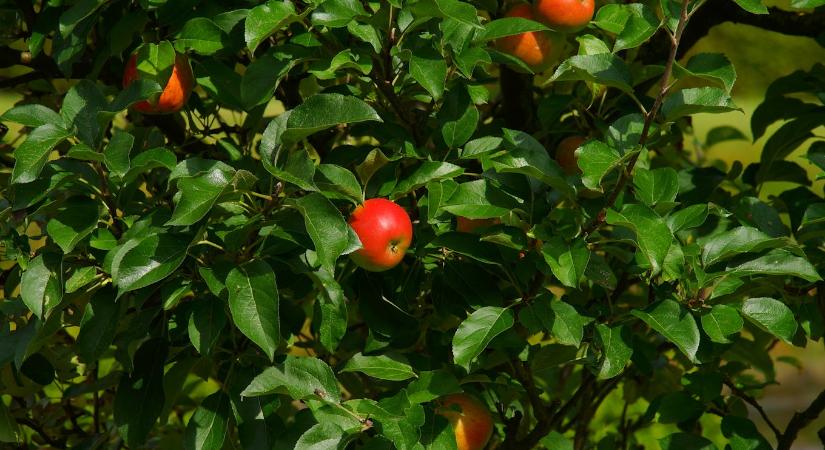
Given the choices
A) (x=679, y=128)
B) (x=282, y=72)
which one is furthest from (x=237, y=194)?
(x=679, y=128)

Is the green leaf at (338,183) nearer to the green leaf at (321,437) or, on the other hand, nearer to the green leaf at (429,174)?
the green leaf at (429,174)

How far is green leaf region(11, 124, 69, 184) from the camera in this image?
4.13 feet

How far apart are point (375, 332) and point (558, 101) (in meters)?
0.50

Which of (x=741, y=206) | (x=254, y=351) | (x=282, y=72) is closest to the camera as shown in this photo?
(x=282, y=72)

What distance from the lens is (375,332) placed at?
1538mm

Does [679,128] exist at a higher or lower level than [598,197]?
lower

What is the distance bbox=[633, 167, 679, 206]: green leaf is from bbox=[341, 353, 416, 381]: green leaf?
41 centimetres

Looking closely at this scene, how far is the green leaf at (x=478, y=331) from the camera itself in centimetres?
132

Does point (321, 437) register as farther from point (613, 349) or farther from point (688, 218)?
point (688, 218)

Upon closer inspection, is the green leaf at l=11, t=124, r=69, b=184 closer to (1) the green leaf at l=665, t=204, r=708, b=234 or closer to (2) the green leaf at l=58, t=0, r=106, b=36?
(2) the green leaf at l=58, t=0, r=106, b=36

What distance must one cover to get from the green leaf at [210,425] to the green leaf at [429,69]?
56 cm

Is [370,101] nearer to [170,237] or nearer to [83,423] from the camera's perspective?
[170,237]

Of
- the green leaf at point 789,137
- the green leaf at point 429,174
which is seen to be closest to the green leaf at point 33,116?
Result: the green leaf at point 429,174

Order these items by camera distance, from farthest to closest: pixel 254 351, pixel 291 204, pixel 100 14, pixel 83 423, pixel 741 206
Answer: pixel 83 423
pixel 741 206
pixel 100 14
pixel 254 351
pixel 291 204
